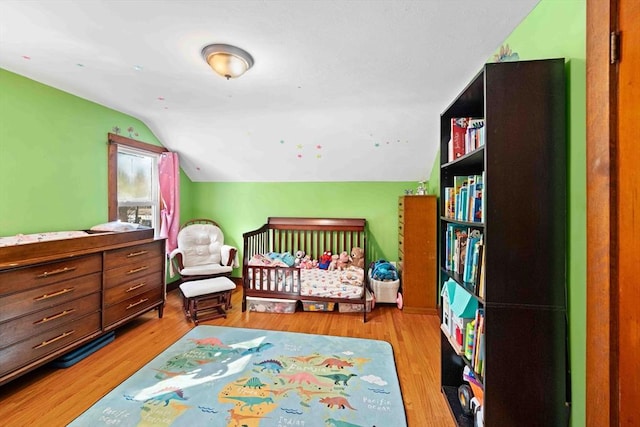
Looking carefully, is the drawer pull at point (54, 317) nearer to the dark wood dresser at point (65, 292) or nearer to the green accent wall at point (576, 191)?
the dark wood dresser at point (65, 292)

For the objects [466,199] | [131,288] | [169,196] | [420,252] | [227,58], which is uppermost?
[227,58]

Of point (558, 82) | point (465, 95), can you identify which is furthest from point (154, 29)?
point (558, 82)

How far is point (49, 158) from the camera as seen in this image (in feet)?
7.63

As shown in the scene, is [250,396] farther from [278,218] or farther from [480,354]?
[278,218]

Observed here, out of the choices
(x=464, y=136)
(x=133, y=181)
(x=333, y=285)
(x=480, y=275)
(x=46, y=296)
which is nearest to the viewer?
(x=480, y=275)

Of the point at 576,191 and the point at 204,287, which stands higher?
the point at 576,191

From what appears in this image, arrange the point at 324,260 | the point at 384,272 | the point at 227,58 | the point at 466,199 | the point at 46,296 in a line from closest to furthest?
the point at 466,199 < the point at 227,58 < the point at 46,296 < the point at 384,272 < the point at 324,260

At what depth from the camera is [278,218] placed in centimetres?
400

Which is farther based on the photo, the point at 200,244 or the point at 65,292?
the point at 200,244

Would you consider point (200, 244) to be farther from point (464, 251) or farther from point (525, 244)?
point (525, 244)

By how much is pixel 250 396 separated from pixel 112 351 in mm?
1411

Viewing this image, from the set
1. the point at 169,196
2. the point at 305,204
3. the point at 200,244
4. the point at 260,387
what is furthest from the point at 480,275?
the point at 169,196

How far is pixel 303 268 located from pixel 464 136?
2338 millimetres

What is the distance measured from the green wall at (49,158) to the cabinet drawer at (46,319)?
2.53ft
